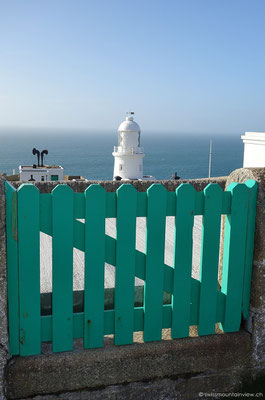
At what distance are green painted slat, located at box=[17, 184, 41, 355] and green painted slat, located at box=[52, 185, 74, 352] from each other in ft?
0.33

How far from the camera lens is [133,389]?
9.12 ft

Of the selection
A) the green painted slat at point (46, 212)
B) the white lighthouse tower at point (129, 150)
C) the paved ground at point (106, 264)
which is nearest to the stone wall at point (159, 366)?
the green painted slat at point (46, 212)

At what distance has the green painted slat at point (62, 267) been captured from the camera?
252cm

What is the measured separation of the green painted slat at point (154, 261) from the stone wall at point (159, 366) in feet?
0.44

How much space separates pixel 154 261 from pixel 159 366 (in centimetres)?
72

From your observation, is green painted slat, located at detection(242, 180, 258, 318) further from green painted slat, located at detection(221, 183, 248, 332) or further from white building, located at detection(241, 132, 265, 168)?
white building, located at detection(241, 132, 265, 168)

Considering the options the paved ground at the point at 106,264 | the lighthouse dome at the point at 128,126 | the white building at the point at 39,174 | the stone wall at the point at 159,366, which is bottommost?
the white building at the point at 39,174

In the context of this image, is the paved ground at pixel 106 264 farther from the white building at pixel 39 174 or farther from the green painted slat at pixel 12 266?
the white building at pixel 39 174

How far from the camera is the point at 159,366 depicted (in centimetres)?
280

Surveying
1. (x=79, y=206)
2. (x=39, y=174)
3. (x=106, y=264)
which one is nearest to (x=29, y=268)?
(x=79, y=206)

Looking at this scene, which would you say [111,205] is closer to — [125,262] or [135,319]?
[125,262]

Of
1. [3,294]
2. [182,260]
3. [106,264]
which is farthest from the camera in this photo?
[106,264]

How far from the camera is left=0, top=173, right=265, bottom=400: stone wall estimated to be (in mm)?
2605

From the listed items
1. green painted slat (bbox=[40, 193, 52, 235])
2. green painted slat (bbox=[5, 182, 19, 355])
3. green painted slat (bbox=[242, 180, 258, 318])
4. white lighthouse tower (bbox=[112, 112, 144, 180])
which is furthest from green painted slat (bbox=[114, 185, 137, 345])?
white lighthouse tower (bbox=[112, 112, 144, 180])
